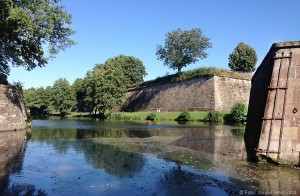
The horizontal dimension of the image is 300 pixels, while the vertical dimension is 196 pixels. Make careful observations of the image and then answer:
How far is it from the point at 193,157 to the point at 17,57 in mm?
20711

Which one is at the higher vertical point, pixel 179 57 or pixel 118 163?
pixel 179 57

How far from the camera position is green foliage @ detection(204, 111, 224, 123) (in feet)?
172

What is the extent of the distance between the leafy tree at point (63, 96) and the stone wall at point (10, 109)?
66.4 metres

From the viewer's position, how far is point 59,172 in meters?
12.0

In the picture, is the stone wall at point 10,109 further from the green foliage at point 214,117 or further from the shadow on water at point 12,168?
the green foliage at point 214,117

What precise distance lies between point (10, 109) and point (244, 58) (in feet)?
225

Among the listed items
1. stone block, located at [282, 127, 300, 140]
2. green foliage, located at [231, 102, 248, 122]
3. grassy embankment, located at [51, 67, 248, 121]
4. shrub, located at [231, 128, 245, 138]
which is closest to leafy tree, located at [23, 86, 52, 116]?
grassy embankment, located at [51, 67, 248, 121]

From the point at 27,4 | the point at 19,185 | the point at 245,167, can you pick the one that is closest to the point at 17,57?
the point at 27,4

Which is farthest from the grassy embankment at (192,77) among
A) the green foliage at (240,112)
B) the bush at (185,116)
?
the green foliage at (240,112)

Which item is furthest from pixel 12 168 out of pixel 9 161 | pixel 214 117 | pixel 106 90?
pixel 106 90

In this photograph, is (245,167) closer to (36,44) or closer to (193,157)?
(193,157)

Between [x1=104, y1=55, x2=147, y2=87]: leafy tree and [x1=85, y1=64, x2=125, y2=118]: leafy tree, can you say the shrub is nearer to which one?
[x1=85, y1=64, x2=125, y2=118]: leafy tree

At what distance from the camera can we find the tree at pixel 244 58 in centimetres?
8375

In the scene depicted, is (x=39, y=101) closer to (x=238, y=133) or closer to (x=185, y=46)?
(x=185, y=46)
